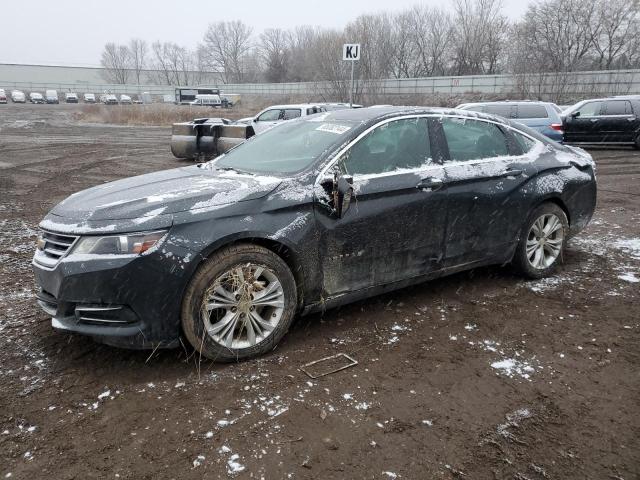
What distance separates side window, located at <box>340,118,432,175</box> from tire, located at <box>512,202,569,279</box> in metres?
1.32

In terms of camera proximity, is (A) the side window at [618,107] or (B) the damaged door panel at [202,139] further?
(A) the side window at [618,107]

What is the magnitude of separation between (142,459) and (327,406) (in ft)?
3.25

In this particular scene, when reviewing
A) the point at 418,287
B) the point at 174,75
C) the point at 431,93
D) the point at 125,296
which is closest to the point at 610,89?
the point at 431,93

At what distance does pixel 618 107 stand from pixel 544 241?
13.6 metres

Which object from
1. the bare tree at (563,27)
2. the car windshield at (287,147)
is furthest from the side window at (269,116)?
the bare tree at (563,27)

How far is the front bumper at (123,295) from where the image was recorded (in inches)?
114

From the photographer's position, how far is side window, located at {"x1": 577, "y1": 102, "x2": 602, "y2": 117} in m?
15.7

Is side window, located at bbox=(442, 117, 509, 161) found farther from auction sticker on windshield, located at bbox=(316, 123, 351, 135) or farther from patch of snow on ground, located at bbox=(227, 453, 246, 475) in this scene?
patch of snow on ground, located at bbox=(227, 453, 246, 475)

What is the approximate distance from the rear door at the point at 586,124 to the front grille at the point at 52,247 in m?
16.4

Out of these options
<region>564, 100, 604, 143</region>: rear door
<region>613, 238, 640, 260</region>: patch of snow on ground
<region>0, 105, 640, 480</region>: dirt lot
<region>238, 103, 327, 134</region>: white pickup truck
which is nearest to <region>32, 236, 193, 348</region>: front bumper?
<region>0, 105, 640, 480</region>: dirt lot

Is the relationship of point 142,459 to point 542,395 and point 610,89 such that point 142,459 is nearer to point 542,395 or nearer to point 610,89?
point 542,395

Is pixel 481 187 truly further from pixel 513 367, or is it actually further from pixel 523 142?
pixel 513 367

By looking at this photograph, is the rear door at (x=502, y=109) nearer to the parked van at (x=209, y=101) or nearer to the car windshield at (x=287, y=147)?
the car windshield at (x=287, y=147)

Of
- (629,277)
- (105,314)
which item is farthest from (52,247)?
(629,277)
